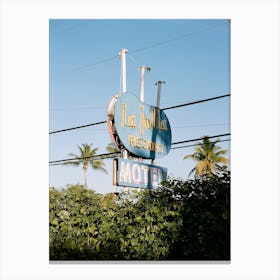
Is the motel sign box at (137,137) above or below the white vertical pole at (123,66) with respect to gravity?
below

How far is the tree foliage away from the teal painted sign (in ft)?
2.94

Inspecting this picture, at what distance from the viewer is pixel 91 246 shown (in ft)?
17.5

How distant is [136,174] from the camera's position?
22.3 ft

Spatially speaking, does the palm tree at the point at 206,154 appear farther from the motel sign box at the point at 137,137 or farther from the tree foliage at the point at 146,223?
the tree foliage at the point at 146,223

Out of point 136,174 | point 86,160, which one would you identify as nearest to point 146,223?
point 136,174

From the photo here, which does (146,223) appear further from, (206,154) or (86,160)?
(86,160)

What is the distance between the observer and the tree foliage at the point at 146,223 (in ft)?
14.9

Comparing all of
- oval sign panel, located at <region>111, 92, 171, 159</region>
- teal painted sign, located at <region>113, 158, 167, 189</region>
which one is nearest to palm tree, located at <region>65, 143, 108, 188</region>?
oval sign panel, located at <region>111, 92, 171, 159</region>

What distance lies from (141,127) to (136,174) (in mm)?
720

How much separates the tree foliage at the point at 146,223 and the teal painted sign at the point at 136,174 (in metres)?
0.90

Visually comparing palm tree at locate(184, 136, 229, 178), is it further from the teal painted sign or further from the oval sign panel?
the teal painted sign

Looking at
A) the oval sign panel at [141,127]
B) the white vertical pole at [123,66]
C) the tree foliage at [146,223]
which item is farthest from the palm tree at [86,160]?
the tree foliage at [146,223]
